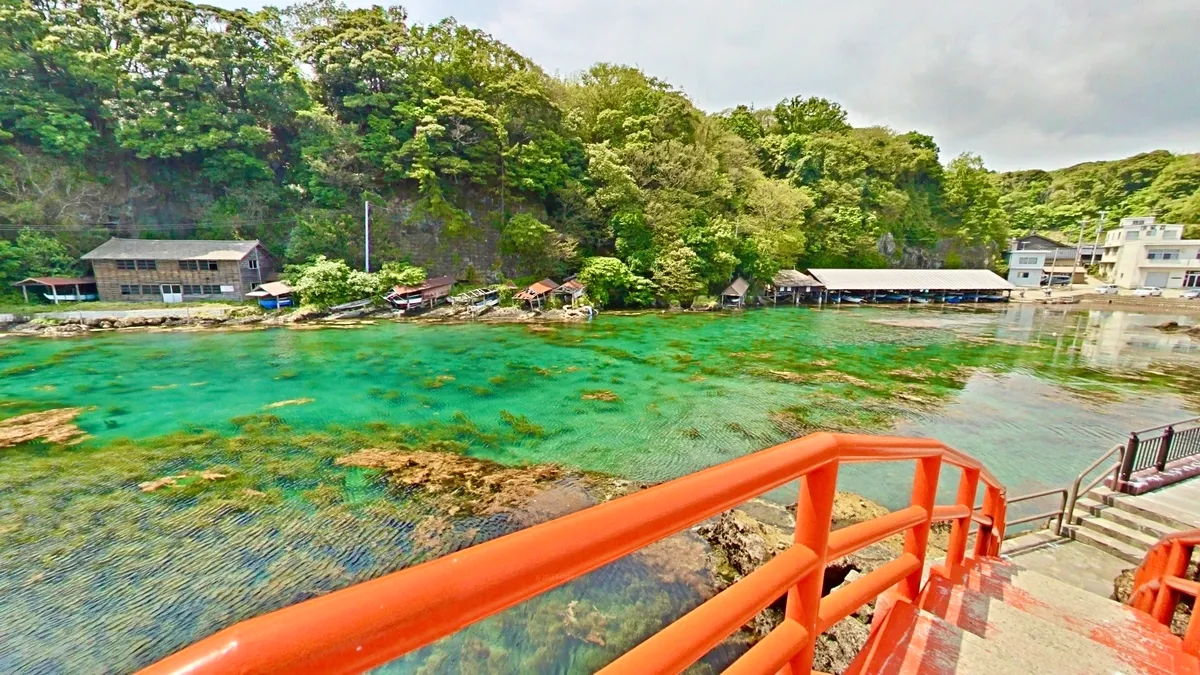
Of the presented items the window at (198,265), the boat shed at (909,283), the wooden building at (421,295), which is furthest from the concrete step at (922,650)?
the boat shed at (909,283)

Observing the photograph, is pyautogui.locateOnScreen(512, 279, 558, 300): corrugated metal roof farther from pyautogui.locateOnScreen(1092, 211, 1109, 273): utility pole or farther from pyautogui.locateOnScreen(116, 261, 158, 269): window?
pyautogui.locateOnScreen(1092, 211, 1109, 273): utility pole

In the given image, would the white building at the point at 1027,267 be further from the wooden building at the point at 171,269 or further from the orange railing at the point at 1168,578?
the wooden building at the point at 171,269

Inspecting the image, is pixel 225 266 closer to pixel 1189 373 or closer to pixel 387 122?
pixel 387 122

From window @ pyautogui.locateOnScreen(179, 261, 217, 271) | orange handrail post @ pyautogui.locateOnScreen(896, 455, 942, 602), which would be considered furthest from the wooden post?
window @ pyautogui.locateOnScreen(179, 261, 217, 271)

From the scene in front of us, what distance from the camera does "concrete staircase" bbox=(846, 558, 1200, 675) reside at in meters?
1.84

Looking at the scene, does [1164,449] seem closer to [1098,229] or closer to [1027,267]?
[1027,267]

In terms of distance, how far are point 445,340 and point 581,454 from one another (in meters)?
11.7

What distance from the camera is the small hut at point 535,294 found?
2578cm

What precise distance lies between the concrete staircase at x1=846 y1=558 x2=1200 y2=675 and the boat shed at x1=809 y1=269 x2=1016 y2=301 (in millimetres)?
34969

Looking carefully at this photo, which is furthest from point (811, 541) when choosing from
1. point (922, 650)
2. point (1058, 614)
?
point (1058, 614)

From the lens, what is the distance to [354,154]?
26.5 metres

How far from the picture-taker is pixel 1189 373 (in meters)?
15.5

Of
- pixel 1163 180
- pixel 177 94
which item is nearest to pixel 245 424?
pixel 177 94

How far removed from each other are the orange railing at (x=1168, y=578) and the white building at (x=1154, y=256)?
54.0 m
